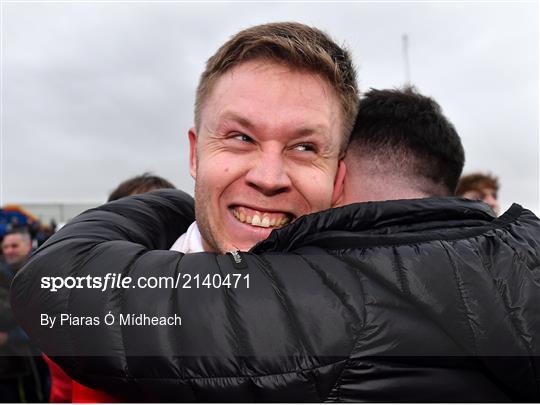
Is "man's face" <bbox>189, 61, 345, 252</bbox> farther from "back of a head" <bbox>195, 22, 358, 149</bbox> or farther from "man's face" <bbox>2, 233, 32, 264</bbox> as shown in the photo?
"man's face" <bbox>2, 233, 32, 264</bbox>

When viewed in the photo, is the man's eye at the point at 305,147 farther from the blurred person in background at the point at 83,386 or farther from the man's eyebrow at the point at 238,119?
the blurred person in background at the point at 83,386

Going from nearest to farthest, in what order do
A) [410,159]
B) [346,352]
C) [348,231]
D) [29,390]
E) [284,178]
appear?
1. [346,352]
2. [348,231]
3. [284,178]
4. [410,159]
5. [29,390]

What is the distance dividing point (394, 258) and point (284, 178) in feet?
1.85

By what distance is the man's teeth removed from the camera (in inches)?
66.9

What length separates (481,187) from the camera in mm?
4703

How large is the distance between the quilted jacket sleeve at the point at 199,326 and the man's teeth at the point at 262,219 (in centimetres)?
48

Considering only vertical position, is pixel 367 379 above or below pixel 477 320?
below

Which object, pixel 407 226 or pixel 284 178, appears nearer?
pixel 407 226

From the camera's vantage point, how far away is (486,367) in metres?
1.16

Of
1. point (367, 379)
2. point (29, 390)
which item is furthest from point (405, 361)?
point (29, 390)

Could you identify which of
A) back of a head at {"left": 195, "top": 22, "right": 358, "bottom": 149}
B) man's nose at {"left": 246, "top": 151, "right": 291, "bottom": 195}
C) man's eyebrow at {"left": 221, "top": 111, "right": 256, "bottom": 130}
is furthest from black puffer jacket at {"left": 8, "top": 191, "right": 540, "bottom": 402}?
back of a head at {"left": 195, "top": 22, "right": 358, "bottom": 149}

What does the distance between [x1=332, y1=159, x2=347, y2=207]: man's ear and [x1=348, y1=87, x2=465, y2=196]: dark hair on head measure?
71 millimetres

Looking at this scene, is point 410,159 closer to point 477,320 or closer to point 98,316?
point 477,320

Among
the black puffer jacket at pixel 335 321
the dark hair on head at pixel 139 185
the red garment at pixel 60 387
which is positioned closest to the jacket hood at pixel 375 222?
the black puffer jacket at pixel 335 321
